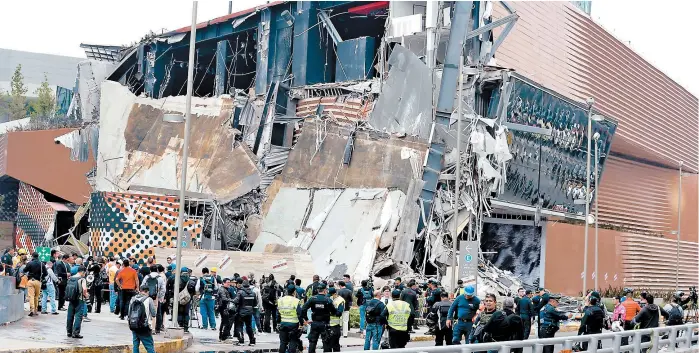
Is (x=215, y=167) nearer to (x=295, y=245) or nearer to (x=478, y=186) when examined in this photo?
(x=295, y=245)

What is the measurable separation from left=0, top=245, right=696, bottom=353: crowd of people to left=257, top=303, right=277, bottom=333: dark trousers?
29 millimetres

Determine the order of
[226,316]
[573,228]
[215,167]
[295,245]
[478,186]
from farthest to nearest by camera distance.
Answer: [573,228], [215,167], [478,186], [295,245], [226,316]

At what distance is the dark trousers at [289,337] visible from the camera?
18.0 m

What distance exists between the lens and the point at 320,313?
57.7 ft

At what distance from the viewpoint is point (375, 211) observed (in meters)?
38.4

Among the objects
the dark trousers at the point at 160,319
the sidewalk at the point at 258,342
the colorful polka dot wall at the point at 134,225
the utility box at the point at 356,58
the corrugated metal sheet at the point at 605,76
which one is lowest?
the sidewalk at the point at 258,342

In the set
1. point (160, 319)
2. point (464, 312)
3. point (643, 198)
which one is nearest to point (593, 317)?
point (464, 312)

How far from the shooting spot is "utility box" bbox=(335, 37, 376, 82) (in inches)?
1741

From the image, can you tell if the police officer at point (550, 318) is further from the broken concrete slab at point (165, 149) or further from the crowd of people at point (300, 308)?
the broken concrete slab at point (165, 149)

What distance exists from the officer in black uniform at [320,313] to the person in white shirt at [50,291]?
27.7 ft

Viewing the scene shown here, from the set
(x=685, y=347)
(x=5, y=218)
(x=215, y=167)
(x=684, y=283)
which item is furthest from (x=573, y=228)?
(x=5, y=218)

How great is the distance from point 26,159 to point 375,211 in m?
24.0

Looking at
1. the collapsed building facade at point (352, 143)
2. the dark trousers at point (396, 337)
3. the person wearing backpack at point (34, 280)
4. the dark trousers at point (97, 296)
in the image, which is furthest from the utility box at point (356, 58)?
the dark trousers at point (396, 337)

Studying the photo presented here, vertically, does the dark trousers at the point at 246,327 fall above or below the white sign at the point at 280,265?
below
